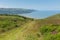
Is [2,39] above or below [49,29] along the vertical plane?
below

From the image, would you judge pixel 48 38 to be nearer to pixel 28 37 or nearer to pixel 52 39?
pixel 52 39

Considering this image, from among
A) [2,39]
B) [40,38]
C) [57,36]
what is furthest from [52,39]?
[2,39]

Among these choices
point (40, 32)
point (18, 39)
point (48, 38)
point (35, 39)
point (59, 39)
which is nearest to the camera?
point (59, 39)

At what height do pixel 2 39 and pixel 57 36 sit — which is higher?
pixel 57 36

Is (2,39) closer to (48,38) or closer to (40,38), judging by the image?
(40,38)

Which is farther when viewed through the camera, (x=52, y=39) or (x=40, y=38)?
(x=40, y=38)

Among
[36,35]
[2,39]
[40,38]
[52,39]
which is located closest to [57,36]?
[52,39]

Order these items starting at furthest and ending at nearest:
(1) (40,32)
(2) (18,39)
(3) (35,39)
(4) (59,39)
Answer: (1) (40,32) → (2) (18,39) → (3) (35,39) → (4) (59,39)

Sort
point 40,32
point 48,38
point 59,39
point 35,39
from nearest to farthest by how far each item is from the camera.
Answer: point 59,39 < point 48,38 < point 35,39 < point 40,32

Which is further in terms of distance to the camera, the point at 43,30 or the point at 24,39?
the point at 43,30
